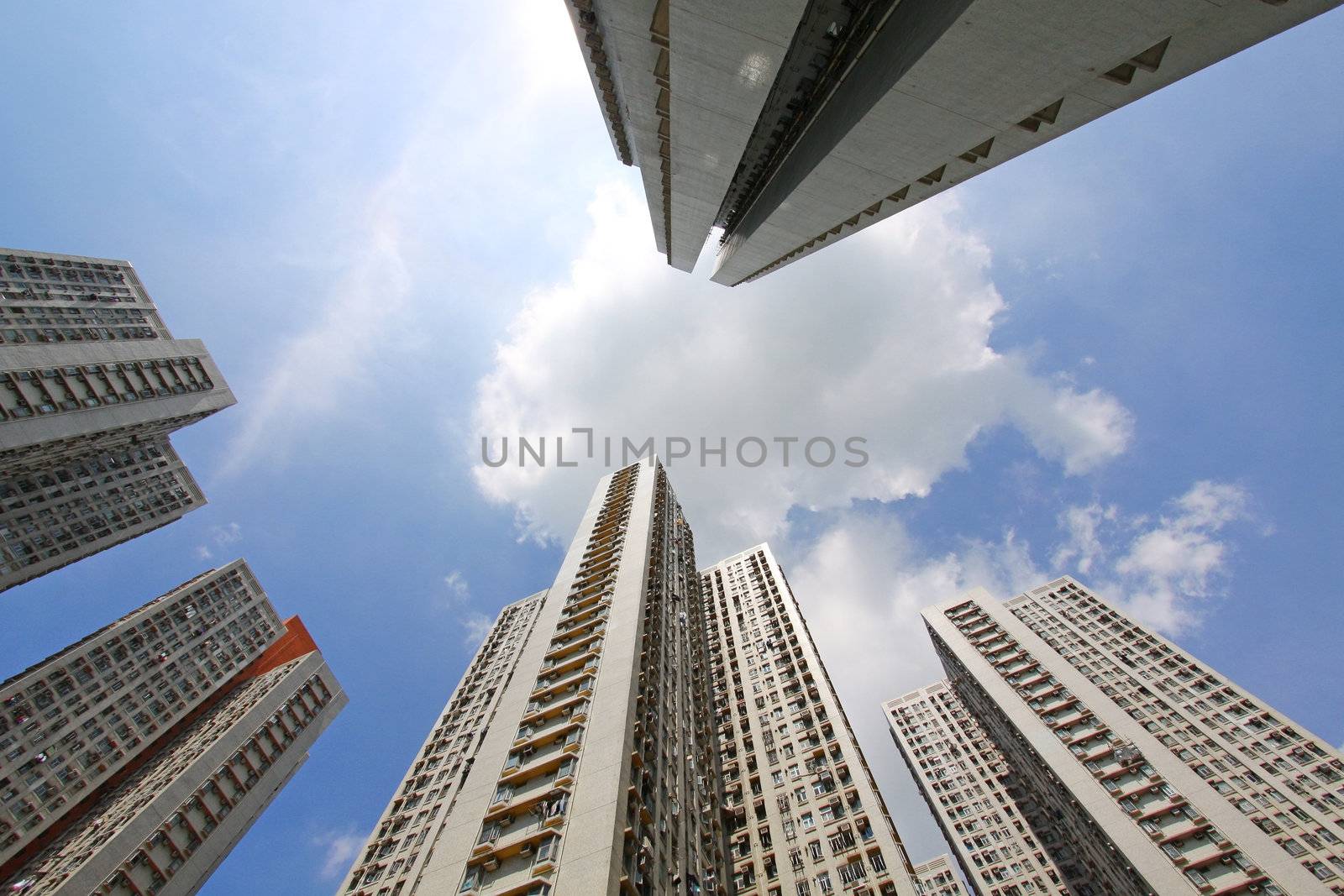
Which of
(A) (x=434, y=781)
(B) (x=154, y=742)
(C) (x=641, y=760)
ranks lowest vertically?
(A) (x=434, y=781)

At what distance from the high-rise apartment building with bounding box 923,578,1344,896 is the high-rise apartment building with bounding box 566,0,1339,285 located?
4405 cm

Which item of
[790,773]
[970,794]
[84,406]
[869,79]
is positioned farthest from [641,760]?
[970,794]

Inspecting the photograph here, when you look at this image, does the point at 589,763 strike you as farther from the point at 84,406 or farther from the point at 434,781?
the point at 84,406

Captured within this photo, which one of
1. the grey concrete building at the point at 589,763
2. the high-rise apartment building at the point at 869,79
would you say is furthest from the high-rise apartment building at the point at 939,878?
the high-rise apartment building at the point at 869,79

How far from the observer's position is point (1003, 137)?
1859 centimetres

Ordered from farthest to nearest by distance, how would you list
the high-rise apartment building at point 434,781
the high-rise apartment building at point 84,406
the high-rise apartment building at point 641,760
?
the high-rise apartment building at point 84,406
the high-rise apartment building at point 434,781
the high-rise apartment building at point 641,760

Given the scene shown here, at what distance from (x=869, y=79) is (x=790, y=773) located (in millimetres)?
39173

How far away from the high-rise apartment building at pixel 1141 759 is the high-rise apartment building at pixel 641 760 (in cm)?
2018

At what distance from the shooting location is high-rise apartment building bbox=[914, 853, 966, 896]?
222ft

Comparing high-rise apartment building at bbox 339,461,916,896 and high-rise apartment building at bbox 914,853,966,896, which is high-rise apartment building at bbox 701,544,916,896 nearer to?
high-rise apartment building at bbox 339,461,916,896

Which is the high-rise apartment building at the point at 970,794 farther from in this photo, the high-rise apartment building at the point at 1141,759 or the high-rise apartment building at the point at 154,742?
the high-rise apartment building at the point at 154,742

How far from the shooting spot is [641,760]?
24.0 meters

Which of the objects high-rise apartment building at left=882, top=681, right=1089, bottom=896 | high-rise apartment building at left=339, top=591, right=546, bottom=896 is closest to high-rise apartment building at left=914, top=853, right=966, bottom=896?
high-rise apartment building at left=882, top=681, right=1089, bottom=896

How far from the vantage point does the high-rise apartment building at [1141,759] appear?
3547cm
